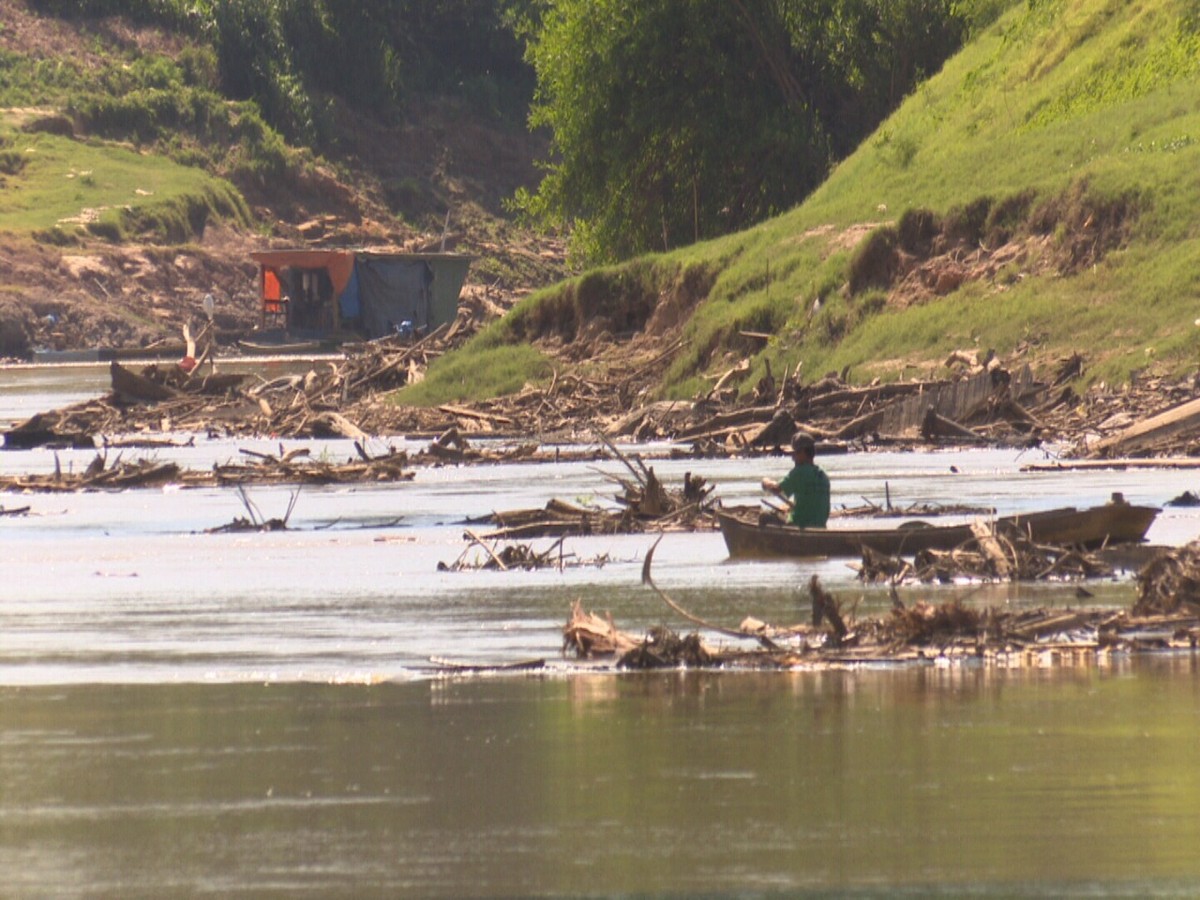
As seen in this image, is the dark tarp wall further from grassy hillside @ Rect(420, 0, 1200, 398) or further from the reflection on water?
the reflection on water

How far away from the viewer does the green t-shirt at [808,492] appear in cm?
1983

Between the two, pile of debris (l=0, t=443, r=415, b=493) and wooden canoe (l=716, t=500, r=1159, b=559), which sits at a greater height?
pile of debris (l=0, t=443, r=415, b=493)

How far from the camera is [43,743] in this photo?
12164 mm

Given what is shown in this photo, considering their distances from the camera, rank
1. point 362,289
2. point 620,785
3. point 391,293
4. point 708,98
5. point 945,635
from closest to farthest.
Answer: point 620,785 → point 945,635 → point 708,98 → point 391,293 → point 362,289

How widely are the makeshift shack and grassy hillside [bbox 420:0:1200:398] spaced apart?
31.7 meters

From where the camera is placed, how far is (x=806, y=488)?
65.3 ft

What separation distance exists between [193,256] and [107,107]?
1187 cm

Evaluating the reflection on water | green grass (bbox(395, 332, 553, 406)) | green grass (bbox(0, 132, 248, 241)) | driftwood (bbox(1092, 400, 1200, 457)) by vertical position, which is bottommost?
the reflection on water

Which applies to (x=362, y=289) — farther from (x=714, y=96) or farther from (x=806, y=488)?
(x=806, y=488)

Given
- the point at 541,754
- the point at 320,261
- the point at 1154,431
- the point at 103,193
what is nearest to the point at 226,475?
the point at 1154,431

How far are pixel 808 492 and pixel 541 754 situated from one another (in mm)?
8911

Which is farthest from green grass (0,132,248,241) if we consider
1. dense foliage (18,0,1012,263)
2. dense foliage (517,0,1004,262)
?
dense foliage (517,0,1004,262)

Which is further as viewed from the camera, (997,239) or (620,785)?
(997,239)

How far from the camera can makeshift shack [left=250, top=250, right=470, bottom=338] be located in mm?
81562
